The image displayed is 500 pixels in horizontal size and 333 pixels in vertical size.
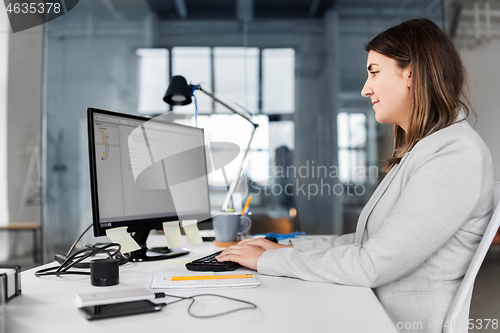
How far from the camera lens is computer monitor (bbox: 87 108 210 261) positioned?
1078 millimetres

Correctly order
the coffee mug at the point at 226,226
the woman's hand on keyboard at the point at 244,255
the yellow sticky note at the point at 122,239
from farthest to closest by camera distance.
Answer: the coffee mug at the point at 226,226, the yellow sticky note at the point at 122,239, the woman's hand on keyboard at the point at 244,255

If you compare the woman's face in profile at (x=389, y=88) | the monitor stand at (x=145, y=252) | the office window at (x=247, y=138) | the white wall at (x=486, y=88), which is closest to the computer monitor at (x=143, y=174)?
the monitor stand at (x=145, y=252)

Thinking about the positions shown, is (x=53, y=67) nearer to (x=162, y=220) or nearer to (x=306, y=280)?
(x=162, y=220)

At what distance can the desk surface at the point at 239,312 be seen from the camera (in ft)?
1.95

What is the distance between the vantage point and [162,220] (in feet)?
4.17

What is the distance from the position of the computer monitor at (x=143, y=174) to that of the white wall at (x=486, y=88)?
109 inches

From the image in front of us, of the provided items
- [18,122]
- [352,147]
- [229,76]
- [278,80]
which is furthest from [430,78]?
[18,122]

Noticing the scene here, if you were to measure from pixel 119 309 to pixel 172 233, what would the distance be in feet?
2.16

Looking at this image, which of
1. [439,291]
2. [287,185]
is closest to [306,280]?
[439,291]

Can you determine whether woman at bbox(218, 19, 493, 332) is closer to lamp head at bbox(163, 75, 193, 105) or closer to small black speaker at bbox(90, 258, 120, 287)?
small black speaker at bbox(90, 258, 120, 287)

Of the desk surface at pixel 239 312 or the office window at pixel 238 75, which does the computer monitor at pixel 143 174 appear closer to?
the desk surface at pixel 239 312

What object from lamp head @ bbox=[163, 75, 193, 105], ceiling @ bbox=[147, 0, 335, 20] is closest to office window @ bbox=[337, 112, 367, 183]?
ceiling @ bbox=[147, 0, 335, 20]

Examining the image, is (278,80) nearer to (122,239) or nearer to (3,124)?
(3,124)

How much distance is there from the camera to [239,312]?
2.17 ft
